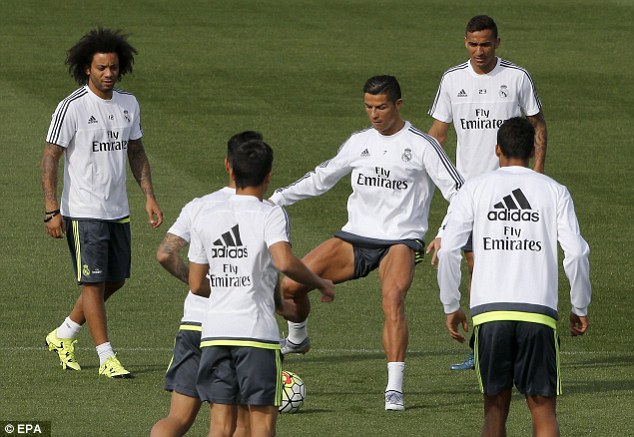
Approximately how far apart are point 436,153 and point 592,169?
9.99 meters

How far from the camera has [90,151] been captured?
457 inches

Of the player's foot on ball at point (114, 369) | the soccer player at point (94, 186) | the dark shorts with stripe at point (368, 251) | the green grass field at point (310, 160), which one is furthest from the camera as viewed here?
the soccer player at point (94, 186)

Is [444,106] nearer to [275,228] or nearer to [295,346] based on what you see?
[295,346]

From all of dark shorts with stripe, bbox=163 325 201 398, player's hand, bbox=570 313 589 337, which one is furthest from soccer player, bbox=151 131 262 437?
player's hand, bbox=570 313 589 337

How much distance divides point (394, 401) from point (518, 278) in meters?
2.28

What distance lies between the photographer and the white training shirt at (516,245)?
8516 mm

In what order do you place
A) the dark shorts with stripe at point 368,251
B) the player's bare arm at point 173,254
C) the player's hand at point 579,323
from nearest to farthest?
1. the player's bare arm at point 173,254
2. the player's hand at point 579,323
3. the dark shorts with stripe at point 368,251

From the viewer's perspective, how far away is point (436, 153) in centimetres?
1097

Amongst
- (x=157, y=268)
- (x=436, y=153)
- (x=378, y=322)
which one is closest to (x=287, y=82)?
(x=157, y=268)

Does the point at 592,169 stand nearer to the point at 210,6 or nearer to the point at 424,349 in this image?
the point at 424,349

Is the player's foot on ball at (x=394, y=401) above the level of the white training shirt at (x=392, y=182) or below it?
below

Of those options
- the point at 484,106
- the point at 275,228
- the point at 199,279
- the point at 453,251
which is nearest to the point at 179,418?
the point at 199,279

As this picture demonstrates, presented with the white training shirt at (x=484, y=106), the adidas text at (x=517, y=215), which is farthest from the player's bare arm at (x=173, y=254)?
the white training shirt at (x=484, y=106)

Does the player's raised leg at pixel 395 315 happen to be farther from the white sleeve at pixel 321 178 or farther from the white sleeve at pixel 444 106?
the white sleeve at pixel 444 106
